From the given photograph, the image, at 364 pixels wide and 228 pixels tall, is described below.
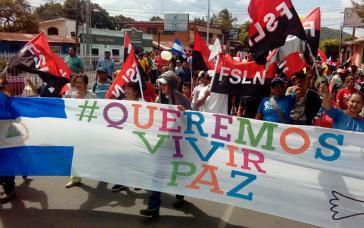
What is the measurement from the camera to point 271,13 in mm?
4645

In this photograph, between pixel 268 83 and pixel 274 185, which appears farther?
pixel 268 83

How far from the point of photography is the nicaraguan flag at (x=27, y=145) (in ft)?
14.7

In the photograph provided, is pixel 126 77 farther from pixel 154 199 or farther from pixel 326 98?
pixel 326 98

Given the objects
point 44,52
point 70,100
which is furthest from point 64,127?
point 44,52

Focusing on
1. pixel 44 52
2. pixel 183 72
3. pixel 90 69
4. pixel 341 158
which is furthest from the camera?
pixel 90 69

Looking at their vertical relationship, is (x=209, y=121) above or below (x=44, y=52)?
below

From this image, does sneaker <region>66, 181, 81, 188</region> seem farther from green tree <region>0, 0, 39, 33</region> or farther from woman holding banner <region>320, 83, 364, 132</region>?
green tree <region>0, 0, 39, 33</region>

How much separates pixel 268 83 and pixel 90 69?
17768 millimetres

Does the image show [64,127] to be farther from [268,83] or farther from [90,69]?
[90,69]

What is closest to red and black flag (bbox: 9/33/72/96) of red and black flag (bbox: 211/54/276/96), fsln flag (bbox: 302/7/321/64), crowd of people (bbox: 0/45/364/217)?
crowd of people (bbox: 0/45/364/217)

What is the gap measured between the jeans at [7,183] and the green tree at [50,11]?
78.7 m

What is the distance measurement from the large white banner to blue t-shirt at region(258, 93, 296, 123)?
920mm

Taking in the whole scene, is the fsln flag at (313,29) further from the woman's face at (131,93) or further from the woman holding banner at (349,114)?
the woman's face at (131,93)

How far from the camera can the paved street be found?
4.32 metres
